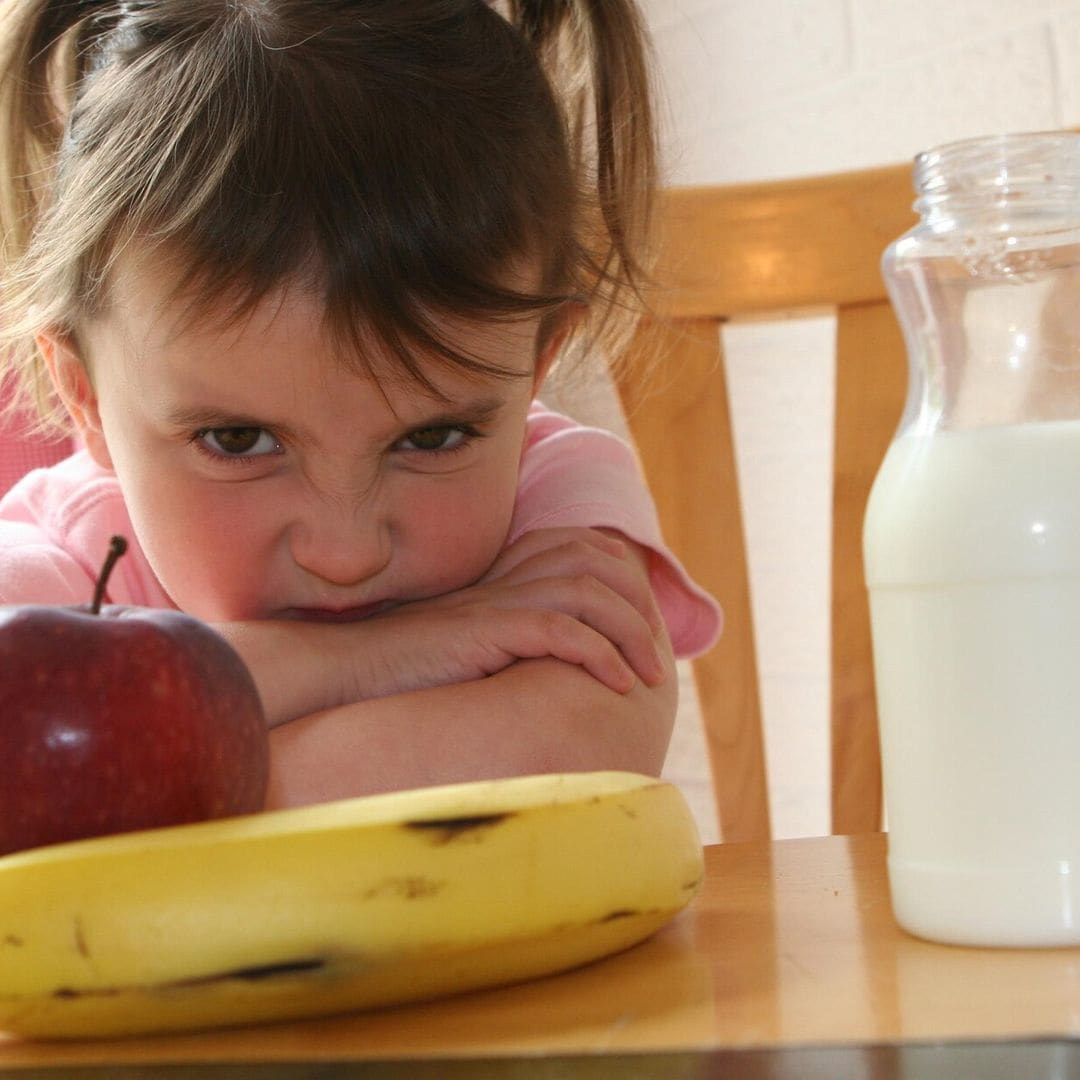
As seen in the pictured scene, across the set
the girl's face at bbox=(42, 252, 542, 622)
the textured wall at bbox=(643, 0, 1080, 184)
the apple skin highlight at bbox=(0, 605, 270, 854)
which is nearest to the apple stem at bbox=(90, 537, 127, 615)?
the apple skin highlight at bbox=(0, 605, 270, 854)

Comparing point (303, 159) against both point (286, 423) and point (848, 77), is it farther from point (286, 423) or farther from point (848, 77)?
point (848, 77)

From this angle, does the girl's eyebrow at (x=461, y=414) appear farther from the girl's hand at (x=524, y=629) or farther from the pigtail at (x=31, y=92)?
the pigtail at (x=31, y=92)

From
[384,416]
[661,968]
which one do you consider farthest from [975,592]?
[384,416]

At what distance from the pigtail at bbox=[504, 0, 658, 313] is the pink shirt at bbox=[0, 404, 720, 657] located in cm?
12

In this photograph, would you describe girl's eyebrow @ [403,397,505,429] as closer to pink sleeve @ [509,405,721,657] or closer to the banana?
pink sleeve @ [509,405,721,657]

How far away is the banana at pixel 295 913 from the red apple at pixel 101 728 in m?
0.03

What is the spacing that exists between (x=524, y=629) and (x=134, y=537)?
399 mm

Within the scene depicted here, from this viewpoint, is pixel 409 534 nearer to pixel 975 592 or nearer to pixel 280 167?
pixel 280 167

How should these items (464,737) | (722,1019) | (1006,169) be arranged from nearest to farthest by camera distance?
(722,1019) < (1006,169) < (464,737)

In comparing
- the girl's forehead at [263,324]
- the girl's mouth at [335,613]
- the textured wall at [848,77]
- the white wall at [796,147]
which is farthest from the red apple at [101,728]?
the white wall at [796,147]

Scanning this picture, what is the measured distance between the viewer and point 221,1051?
0.35m

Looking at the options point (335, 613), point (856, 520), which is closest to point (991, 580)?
point (335, 613)

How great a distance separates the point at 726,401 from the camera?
1247 millimetres

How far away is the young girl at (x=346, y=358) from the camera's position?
74 centimetres
